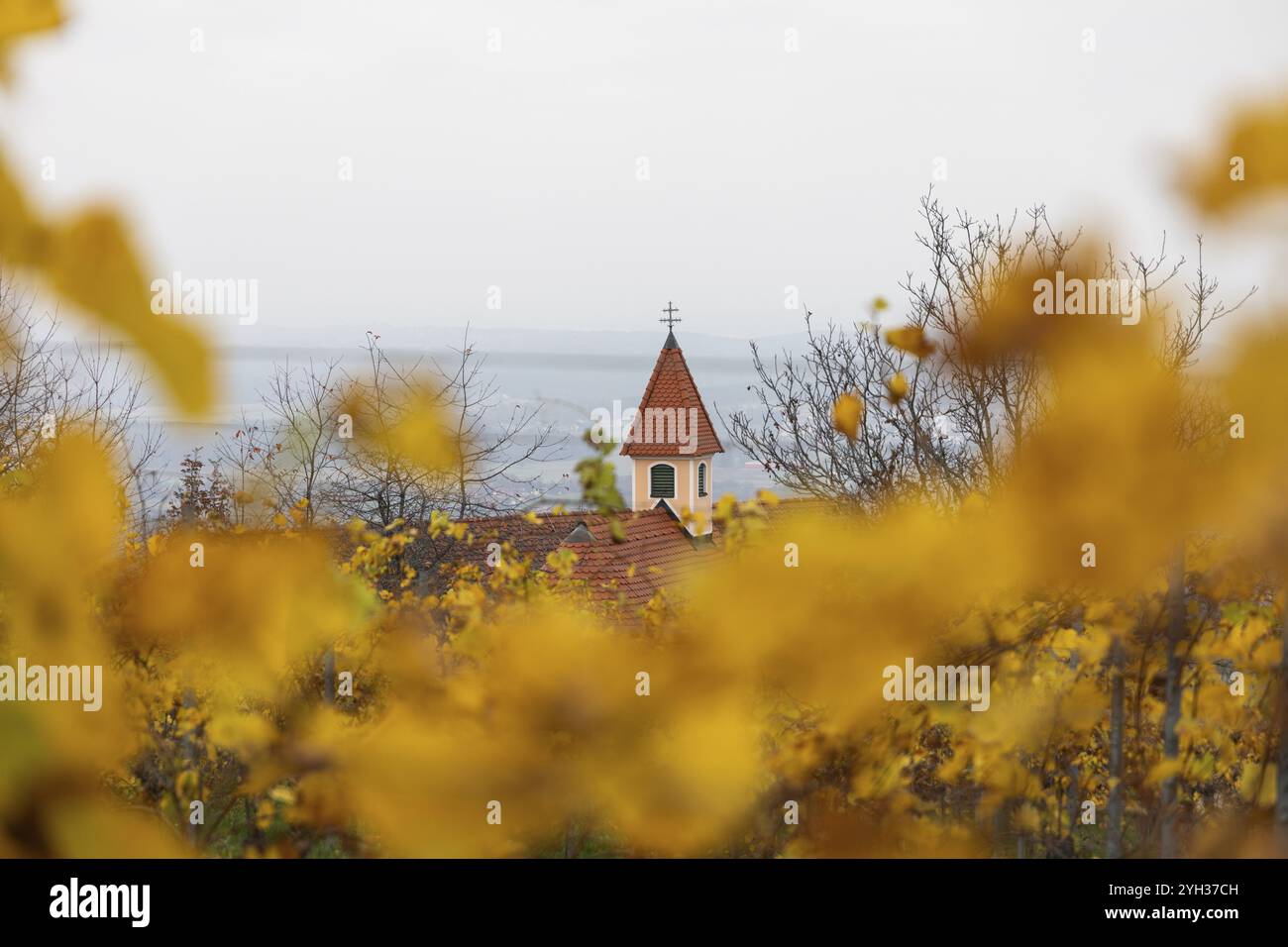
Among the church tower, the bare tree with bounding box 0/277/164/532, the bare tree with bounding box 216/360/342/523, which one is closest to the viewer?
the bare tree with bounding box 0/277/164/532

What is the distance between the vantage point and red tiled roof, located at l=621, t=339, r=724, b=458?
69.6 inches

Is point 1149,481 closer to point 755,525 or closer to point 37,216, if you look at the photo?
point 755,525

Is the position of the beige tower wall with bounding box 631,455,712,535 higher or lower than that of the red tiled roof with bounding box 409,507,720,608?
higher

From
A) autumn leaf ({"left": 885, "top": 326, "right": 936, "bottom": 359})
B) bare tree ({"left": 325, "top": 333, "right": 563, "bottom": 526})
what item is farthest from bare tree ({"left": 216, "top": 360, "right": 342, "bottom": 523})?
autumn leaf ({"left": 885, "top": 326, "right": 936, "bottom": 359})

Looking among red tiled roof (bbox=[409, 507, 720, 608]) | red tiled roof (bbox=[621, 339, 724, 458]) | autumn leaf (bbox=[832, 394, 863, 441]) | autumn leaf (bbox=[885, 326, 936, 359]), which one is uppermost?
red tiled roof (bbox=[621, 339, 724, 458])

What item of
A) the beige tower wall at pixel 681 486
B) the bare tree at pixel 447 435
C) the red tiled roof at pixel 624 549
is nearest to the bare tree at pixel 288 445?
the bare tree at pixel 447 435

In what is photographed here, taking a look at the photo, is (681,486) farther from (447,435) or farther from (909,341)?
(447,435)

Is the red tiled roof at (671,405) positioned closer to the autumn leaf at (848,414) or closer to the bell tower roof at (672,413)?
the bell tower roof at (672,413)

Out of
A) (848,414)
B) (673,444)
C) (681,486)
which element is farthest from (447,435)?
(673,444)

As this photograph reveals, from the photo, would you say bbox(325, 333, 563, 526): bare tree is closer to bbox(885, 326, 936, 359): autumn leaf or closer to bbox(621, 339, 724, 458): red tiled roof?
bbox(621, 339, 724, 458): red tiled roof

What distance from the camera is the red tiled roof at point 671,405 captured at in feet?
5.80
